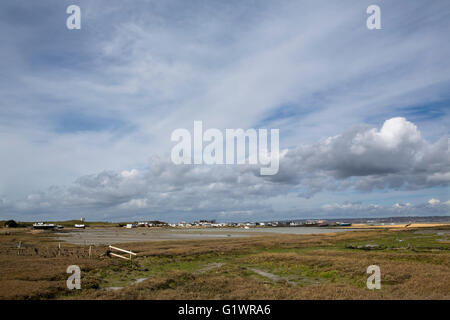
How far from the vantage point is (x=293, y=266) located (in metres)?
34.6

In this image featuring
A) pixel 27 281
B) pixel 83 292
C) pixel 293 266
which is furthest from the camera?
pixel 293 266

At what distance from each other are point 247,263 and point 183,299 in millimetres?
20269

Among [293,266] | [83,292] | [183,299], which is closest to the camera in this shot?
[183,299]
